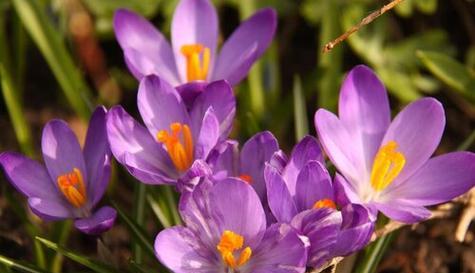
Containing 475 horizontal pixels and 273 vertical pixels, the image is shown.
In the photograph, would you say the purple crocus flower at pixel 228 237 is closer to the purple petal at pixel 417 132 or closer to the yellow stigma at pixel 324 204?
the yellow stigma at pixel 324 204

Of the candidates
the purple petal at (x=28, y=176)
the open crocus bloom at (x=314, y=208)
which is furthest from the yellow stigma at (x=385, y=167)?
the purple petal at (x=28, y=176)

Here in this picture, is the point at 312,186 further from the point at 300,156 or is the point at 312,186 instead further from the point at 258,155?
the point at 258,155

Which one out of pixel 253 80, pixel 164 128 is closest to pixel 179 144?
pixel 164 128

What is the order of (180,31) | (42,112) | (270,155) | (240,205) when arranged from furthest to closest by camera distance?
(42,112) < (180,31) < (270,155) < (240,205)

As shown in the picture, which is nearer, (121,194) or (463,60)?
(121,194)

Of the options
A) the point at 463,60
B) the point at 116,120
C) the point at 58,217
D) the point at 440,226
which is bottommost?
the point at 440,226

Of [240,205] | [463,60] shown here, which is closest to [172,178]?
[240,205]

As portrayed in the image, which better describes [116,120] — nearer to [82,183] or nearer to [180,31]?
[82,183]
